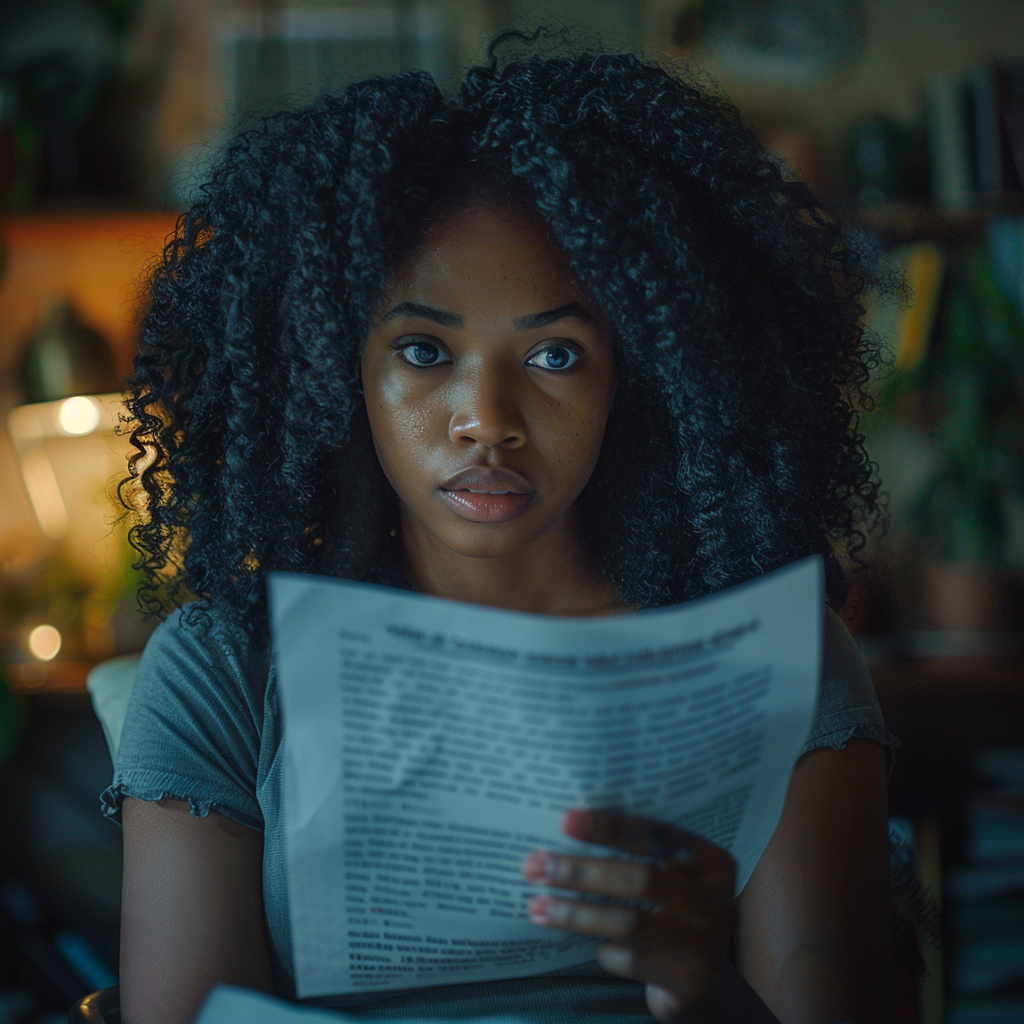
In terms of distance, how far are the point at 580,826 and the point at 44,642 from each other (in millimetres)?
1489

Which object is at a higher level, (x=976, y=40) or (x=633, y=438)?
(x=976, y=40)

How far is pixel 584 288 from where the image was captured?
2.78ft

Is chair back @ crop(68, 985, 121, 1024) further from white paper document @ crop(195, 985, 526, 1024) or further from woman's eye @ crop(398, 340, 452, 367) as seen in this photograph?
woman's eye @ crop(398, 340, 452, 367)

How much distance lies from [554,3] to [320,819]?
183 cm

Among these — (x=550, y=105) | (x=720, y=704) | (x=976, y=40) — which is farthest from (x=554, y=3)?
(x=720, y=704)

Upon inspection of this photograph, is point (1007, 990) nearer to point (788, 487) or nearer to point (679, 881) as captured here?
point (788, 487)

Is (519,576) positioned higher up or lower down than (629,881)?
higher up

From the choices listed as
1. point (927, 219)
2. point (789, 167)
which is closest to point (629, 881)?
point (789, 167)

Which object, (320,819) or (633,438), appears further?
(633,438)

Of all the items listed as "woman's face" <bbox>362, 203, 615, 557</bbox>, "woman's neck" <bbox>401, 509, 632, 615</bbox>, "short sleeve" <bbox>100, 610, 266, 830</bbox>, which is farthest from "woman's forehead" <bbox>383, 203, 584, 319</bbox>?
"short sleeve" <bbox>100, 610, 266, 830</bbox>

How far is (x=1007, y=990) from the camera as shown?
1.66 meters

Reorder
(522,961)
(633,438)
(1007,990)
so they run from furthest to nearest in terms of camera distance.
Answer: (1007,990) → (633,438) → (522,961)

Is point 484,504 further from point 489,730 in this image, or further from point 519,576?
point 489,730

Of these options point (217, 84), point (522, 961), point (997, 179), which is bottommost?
point (522, 961)
